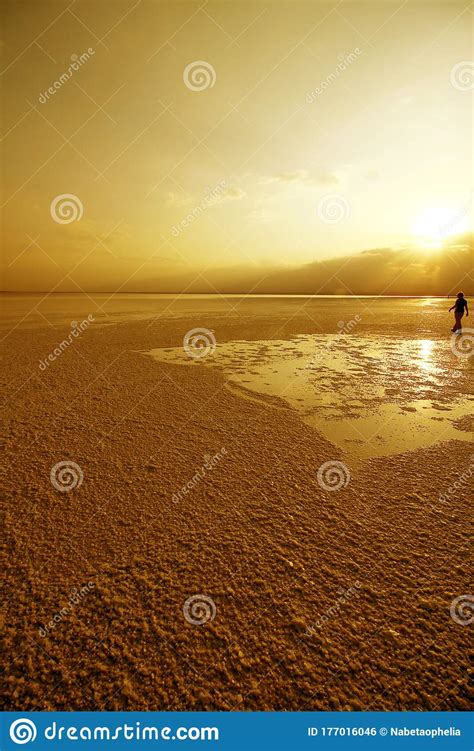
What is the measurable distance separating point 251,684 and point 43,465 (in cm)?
364

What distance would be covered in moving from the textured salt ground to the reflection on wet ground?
1.88 feet

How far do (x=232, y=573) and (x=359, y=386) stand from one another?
6116mm

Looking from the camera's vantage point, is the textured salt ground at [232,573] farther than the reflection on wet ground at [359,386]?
No

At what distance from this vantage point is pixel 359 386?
7.98m

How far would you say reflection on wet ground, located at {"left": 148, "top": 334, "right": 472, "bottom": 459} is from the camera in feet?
18.0

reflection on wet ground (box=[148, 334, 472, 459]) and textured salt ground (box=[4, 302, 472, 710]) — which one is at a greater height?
reflection on wet ground (box=[148, 334, 472, 459])

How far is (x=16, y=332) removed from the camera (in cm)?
1558

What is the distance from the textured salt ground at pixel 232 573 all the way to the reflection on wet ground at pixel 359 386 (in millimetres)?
573

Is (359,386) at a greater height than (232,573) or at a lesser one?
greater

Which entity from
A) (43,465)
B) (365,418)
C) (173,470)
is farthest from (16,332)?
(365,418)

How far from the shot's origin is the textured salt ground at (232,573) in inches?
81.4

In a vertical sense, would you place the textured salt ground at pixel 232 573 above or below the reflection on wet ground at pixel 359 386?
below

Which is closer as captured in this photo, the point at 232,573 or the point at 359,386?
the point at 232,573
